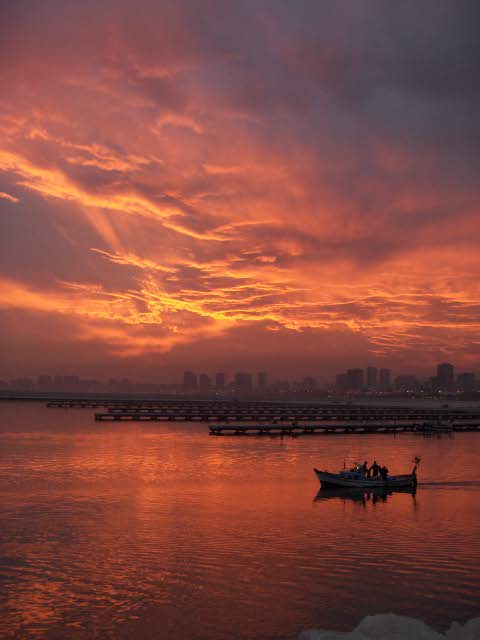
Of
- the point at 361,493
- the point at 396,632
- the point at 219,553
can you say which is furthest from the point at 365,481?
the point at 396,632

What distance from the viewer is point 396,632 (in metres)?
16.3

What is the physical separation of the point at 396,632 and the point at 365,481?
31739 millimetres

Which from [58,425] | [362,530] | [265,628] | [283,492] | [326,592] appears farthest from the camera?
[58,425]

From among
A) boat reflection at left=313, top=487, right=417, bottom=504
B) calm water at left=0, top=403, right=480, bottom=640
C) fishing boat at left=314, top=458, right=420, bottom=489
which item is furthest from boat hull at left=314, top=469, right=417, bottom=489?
calm water at left=0, top=403, right=480, bottom=640

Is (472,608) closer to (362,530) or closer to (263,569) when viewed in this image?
(263,569)

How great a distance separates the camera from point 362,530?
113ft

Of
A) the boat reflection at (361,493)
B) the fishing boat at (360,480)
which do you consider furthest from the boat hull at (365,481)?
the boat reflection at (361,493)

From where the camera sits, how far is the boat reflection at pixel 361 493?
45188mm

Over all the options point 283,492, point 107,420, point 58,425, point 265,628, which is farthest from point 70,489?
point 107,420

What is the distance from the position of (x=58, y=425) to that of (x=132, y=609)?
99606mm

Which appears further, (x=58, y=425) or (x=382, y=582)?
(x=58, y=425)

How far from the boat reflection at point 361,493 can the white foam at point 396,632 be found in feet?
92.6

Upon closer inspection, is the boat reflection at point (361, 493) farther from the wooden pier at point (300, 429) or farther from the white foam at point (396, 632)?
the wooden pier at point (300, 429)

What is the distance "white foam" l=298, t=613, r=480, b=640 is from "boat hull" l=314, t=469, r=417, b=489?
30784 millimetres
